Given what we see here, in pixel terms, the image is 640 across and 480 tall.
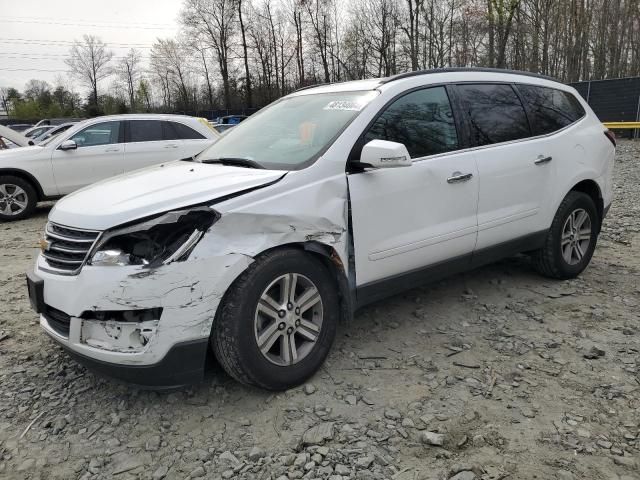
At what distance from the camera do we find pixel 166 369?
2.53 meters

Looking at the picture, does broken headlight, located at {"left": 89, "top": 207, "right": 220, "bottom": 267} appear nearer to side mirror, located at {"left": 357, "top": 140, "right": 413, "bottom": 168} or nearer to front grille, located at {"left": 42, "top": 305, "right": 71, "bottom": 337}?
front grille, located at {"left": 42, "top": 305, "right": 71, "bottom": 337}

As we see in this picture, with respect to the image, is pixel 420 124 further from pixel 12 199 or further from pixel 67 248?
pixel 12 199

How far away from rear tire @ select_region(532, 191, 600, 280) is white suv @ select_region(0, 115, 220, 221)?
223 inches

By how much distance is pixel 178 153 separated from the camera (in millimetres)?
9422

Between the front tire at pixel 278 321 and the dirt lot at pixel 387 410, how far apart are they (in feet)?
0.62

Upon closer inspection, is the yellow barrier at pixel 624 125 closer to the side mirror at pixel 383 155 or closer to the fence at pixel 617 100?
the fence at pixel 617 100

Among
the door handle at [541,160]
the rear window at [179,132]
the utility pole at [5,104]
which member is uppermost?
the utility pole at [5,104]

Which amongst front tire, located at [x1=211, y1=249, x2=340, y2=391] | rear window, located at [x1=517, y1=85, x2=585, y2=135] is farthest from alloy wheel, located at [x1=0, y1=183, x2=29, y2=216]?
rear window, located at [x1=517, y1=85, x2=585, y2=135]

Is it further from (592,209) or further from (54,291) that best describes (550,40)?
(54,291)

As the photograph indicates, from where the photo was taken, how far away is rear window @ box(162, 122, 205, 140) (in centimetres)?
940

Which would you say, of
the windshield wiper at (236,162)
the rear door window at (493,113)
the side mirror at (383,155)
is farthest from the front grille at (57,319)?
the rear door window at (493,113)

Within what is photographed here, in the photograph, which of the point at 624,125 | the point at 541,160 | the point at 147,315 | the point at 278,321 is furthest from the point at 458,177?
the point at 624,125

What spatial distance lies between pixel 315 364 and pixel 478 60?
36019mm

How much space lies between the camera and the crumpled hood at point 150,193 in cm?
256
